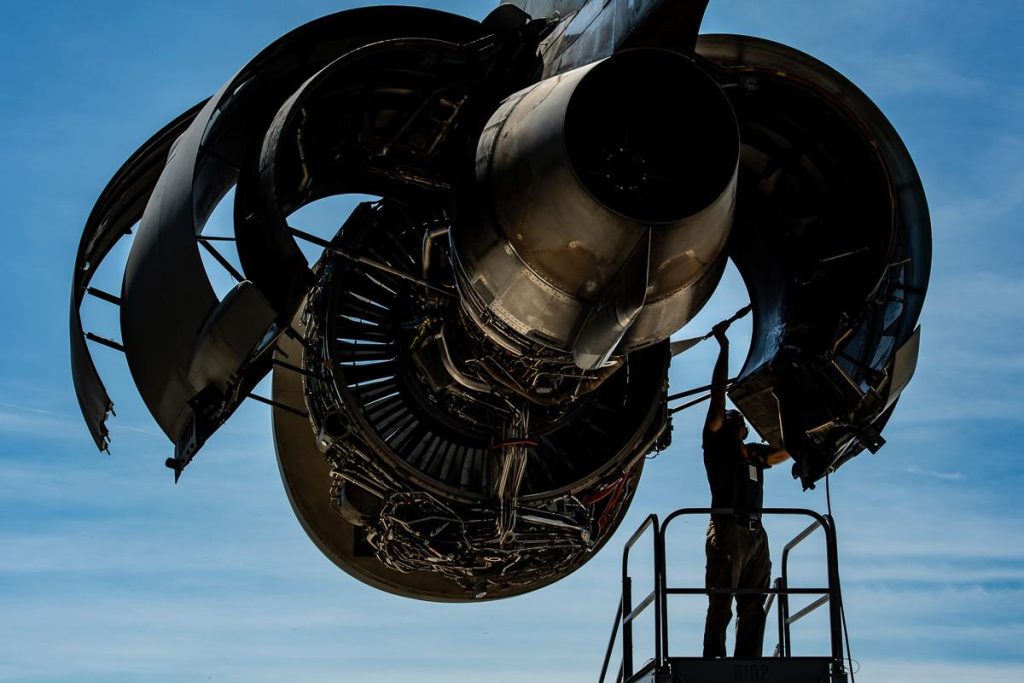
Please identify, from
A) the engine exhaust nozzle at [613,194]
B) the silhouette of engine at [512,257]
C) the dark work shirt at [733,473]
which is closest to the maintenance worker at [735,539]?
the dark work shirt at [733,473]

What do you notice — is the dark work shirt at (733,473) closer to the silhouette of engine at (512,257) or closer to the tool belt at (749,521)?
the tool belt at (749,521)

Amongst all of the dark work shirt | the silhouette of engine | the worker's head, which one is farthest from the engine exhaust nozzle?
the worker's head

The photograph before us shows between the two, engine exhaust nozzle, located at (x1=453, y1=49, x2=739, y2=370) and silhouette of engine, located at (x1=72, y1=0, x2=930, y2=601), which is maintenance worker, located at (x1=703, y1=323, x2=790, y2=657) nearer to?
silhouette of engine, located at (x1=72, y1=0, x2=930, y2=601)

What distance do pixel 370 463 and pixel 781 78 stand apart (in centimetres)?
431

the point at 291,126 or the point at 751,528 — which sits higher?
the point at 291,126

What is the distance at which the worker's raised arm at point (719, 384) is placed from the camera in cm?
991

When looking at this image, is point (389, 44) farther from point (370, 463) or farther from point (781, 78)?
point (370, 463)

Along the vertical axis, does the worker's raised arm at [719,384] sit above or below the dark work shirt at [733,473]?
above

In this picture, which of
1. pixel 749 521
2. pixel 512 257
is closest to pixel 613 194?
pixel 512 257

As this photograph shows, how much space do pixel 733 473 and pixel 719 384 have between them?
99cm

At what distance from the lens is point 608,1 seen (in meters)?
8.23

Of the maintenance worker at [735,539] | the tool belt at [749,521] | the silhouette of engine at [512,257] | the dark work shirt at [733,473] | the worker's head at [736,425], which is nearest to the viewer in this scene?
the silhouette of engine at [512,257]

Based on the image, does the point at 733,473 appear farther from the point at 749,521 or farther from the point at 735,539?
the point at 735,539

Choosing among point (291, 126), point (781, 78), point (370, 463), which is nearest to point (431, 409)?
point (370, 463)
